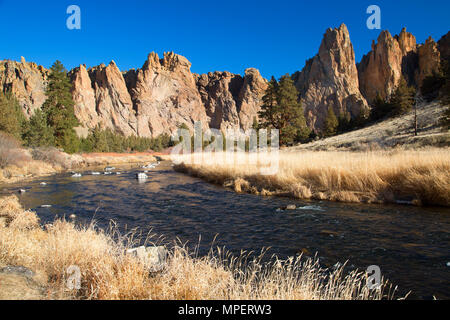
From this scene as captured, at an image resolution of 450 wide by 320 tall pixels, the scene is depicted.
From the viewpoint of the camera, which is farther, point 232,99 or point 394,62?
point 232,99

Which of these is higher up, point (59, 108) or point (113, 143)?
point (59, 108)

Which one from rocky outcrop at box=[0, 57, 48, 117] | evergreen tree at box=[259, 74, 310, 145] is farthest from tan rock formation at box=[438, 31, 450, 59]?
rocky outcrop at box=[0, 57, 48, 117]

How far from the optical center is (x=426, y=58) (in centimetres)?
9450

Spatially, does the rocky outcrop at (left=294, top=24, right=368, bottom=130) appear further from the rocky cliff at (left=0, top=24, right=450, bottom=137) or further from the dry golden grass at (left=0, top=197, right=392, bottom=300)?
the dry golden grass at (left=0, top=197, right=392, bottom=300)

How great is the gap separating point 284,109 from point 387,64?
316ft

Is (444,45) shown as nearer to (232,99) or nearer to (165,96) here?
(232,99)

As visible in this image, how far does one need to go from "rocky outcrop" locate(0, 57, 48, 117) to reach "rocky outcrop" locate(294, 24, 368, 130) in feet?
355

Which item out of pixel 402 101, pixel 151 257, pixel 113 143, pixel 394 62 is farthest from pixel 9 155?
pixel 394 62

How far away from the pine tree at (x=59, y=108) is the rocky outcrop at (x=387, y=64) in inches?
3989

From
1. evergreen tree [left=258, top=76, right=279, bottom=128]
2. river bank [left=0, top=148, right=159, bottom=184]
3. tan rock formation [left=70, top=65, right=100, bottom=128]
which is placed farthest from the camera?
tan rock formation [left=70, top=65, right=100, bottom=128]

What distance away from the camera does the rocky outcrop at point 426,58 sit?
90369 millimetres

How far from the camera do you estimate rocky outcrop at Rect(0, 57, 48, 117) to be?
96875mm

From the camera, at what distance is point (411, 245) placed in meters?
5.32
